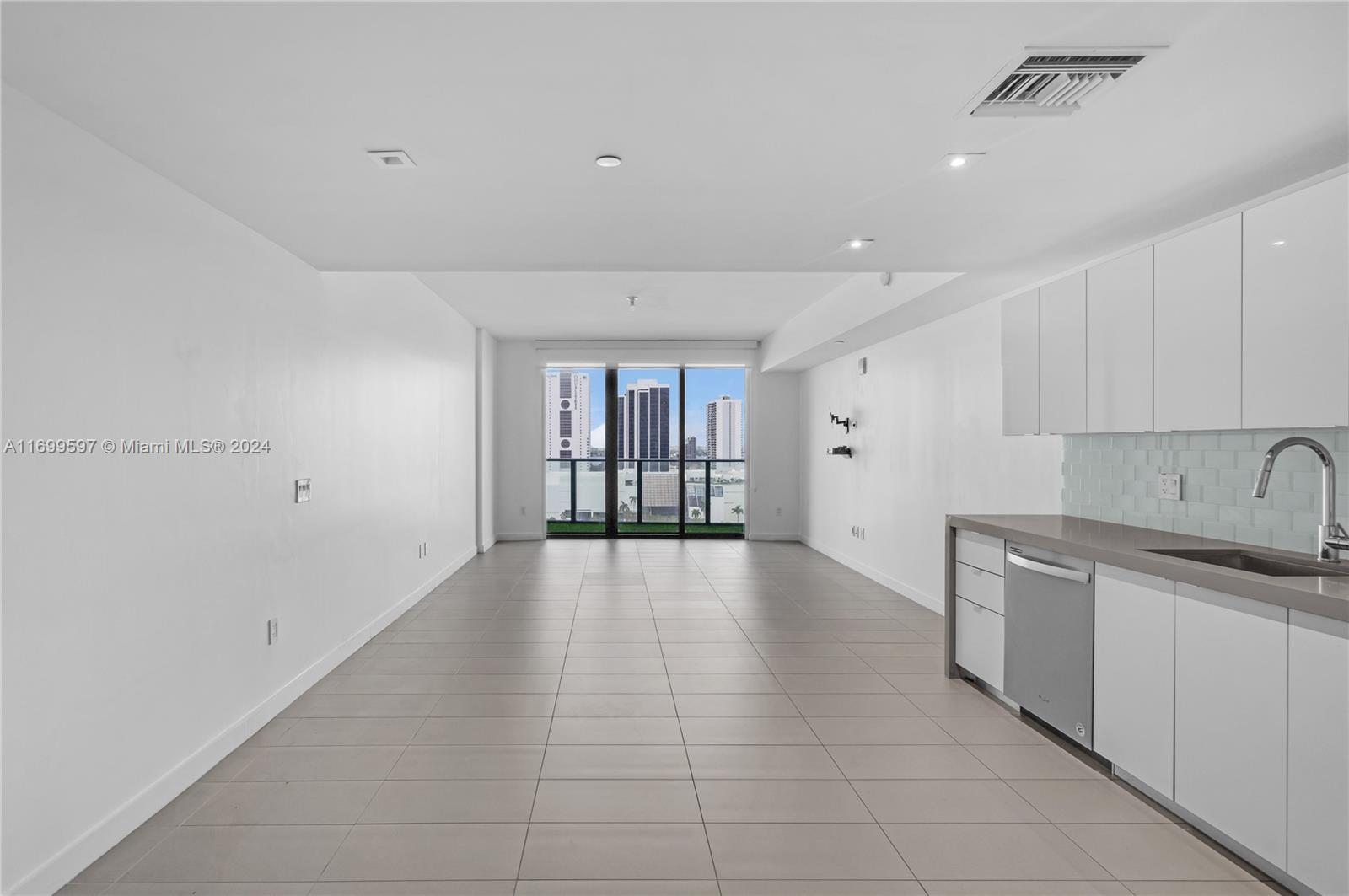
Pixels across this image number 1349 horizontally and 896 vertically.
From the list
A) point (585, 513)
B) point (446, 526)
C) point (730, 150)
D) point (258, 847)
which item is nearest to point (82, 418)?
point (258, 847)

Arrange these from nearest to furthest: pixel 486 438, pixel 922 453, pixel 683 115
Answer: pixel 683 115 < pixel 922 453 < pixel 486 438

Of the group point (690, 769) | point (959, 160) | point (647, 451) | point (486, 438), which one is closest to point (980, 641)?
point (690, 769)

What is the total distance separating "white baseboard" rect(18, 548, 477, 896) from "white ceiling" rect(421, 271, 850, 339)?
10.2 ft

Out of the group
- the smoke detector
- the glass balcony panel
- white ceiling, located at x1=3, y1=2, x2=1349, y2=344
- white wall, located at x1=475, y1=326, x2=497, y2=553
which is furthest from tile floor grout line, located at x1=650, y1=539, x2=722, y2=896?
the glass balcony panel

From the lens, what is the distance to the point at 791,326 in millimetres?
7812

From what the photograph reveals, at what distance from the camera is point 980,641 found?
11.8ft

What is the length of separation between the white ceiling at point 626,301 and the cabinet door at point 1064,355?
235cm

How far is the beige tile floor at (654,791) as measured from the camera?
213 cm

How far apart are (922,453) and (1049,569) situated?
8.87 feet

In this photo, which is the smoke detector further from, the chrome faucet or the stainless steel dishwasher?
the stainless steel dishwasher

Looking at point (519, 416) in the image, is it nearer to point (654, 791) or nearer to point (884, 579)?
point (884, 579)

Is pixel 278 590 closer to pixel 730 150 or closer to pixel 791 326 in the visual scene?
pixel 730 150

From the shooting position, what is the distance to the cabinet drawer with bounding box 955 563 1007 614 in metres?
3.43

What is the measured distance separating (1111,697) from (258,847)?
2.98 metres
